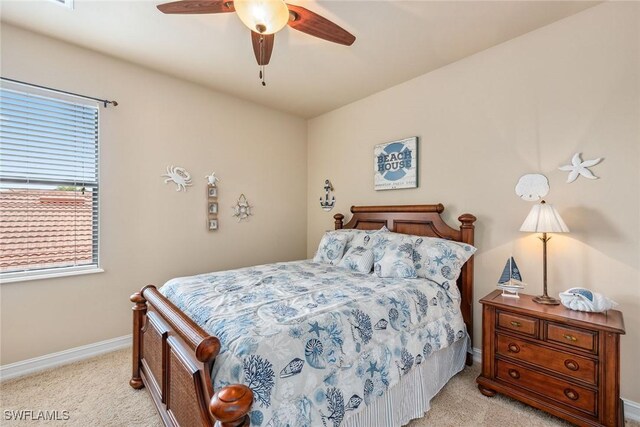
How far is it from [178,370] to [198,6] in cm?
198

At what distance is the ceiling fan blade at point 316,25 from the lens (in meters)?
1.65

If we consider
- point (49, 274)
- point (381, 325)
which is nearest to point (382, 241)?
point (381, 325)

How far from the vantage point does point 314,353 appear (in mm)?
1334

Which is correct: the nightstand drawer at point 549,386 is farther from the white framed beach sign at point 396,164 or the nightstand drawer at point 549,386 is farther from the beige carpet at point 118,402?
the white framed beach sign at point 396,164

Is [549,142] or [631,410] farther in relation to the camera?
[549,142]

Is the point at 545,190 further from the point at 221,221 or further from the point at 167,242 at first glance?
the point at 167,242

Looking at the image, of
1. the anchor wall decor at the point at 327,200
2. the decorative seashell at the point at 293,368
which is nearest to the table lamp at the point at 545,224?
the decorative seashell at the point at 293,368

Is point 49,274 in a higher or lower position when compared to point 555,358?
higher

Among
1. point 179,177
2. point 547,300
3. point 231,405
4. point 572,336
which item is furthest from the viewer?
point 179,177

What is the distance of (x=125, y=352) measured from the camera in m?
2.69

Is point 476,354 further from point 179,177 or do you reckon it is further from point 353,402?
point 179,177

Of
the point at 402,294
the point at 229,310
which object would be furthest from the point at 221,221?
the point at 402,294

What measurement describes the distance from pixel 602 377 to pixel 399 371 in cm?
115

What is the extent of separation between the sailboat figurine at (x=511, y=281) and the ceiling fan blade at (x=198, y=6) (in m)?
2.55
